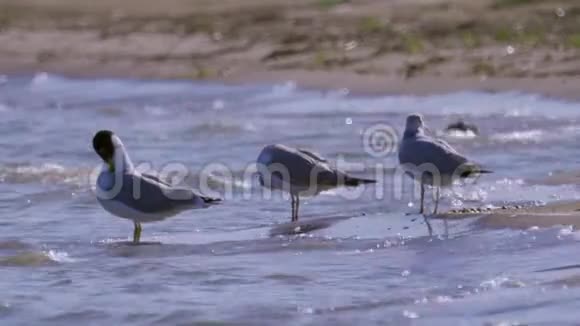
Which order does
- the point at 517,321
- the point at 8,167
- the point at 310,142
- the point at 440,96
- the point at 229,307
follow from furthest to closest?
the point at 440,96 < the point at 310,142 < the point at 8,167 < the point at 229,307 < the point at 517,321

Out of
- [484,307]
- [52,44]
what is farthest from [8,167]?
[52,44]

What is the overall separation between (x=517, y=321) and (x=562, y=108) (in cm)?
929

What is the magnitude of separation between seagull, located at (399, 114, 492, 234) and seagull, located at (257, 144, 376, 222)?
0.33m

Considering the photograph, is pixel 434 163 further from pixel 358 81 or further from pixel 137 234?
pixel 358 81

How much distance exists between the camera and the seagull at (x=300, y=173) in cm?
1036

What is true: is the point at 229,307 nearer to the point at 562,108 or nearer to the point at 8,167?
the point at 8,167

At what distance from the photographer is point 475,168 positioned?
10242mm

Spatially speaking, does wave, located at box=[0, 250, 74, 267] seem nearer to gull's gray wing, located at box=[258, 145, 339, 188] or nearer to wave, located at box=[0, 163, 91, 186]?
gull's gray wing, located at box=[258, 145, 339, 188]

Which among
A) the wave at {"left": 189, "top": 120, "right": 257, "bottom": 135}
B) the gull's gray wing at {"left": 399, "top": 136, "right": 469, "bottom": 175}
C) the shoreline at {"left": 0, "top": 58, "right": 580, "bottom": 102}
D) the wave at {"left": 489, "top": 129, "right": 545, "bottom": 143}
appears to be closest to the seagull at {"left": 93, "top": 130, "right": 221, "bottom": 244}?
the gull's gray wing at {"left": 399, "top": 136, "right": 469, "bottom": 175}

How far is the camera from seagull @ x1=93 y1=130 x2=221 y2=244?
977 centimetres

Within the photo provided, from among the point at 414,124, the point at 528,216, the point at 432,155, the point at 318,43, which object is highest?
the point at 318,43

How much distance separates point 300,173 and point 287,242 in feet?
2.79

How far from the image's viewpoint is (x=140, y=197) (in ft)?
32.0

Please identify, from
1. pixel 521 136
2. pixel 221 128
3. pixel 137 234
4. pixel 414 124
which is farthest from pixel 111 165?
pixel 221 128
